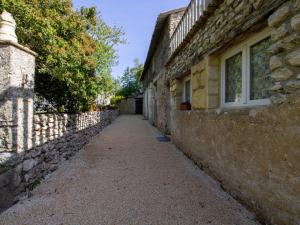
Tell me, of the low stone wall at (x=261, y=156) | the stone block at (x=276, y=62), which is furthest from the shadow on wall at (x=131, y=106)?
the stone block at (x=276, y=62)

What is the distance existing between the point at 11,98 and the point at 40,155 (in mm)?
1332

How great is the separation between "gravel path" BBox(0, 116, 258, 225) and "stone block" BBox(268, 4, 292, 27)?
2.16m

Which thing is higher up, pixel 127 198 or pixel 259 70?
pixel 259 70

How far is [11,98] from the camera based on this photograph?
2.86m

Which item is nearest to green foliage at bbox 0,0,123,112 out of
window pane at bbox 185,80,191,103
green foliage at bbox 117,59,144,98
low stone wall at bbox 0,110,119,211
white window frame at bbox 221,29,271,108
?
low stone wall at bbox 0,110,119,211

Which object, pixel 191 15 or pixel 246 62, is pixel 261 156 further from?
pixel 191 15

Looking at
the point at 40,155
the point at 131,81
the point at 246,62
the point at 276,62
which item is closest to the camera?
Result: the point at 276,62

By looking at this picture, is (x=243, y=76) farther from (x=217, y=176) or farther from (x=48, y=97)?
(x=48, y=97)

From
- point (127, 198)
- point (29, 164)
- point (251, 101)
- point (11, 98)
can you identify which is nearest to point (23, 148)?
point (29, 164)

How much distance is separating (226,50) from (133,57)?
138ft

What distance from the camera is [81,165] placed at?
5.00 m

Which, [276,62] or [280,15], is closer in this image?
[280,15]

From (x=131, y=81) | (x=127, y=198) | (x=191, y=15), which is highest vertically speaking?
(x=131, y=81)

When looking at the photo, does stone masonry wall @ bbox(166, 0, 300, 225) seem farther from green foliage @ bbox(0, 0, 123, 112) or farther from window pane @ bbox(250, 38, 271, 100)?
green foliage @ bbox(0, 0, 123, 112)
